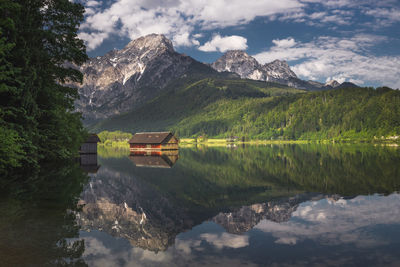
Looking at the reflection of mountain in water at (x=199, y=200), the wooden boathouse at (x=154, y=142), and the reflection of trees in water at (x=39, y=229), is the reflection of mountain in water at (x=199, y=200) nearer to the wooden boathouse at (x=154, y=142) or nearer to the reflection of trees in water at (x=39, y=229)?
the reflection of trees in water at (x=39, y=229)

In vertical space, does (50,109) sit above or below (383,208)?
above

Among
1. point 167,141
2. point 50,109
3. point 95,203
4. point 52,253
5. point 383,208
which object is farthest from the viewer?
point 167,141

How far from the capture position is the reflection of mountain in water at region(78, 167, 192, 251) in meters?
12.2

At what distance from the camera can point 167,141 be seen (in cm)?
11212

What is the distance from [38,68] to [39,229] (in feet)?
67.5

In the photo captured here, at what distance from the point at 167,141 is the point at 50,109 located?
82.3 metres

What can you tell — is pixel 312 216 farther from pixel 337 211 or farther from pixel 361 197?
pixel 361 197

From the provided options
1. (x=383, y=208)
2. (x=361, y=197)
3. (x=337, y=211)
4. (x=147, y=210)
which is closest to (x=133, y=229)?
(x=147, y=210)

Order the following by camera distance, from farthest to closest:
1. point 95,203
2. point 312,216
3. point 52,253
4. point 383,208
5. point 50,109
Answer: point 50,109, point 95,203, point 383,208, point 312,216, point 52,253

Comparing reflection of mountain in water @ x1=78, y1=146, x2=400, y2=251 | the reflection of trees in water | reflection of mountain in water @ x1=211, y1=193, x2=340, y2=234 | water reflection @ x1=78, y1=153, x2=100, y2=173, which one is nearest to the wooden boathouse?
water reflection @ x1=78, y1=153, x2=100, y2=173

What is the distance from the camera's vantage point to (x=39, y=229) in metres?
11.8

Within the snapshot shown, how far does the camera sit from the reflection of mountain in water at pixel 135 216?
40.2 feet

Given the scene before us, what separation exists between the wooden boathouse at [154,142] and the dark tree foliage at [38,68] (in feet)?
246

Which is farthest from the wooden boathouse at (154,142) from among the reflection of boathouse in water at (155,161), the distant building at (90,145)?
the reflection of boathouse in water at (155,161)
